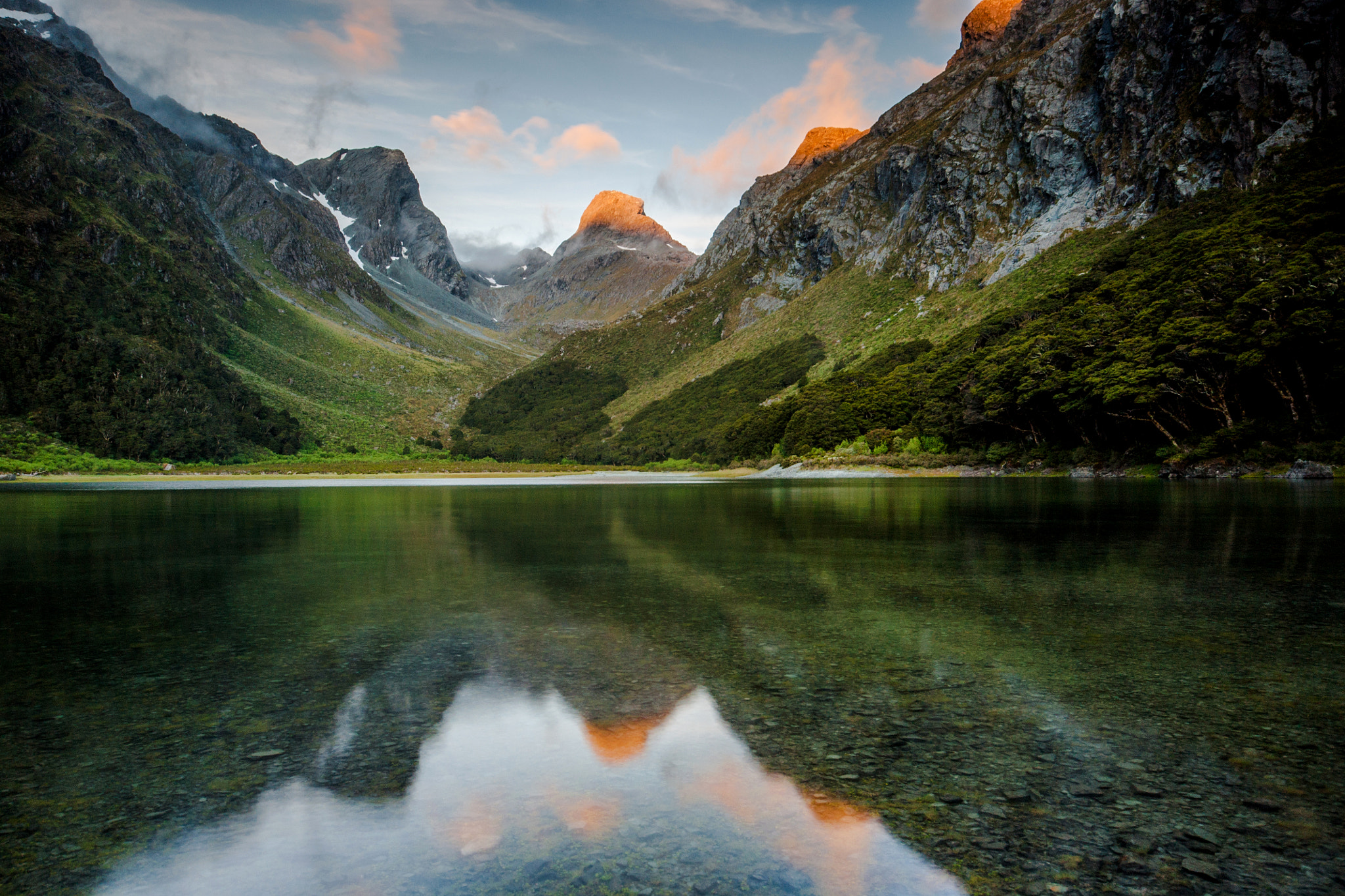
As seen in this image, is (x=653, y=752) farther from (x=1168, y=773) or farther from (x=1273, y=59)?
(x=1273, y=59)

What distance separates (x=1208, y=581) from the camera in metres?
11.5

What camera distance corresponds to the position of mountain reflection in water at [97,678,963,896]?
3547 millimetres

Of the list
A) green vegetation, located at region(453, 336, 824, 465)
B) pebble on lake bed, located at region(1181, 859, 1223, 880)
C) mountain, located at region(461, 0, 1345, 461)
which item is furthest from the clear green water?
green vegetation, located at region(453, 336, 824, 465)

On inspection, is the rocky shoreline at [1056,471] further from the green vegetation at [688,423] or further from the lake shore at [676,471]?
the green vegetation at [688,423]

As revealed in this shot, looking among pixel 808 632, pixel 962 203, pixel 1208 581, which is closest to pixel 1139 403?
pixel 1208 581

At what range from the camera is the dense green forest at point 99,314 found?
117125 mm

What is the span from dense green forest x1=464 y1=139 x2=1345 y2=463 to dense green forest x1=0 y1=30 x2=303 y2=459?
366 feet

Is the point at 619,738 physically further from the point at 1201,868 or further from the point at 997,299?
the point at 997,299

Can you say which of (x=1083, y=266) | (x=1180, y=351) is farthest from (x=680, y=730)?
(x=1083, y=266)

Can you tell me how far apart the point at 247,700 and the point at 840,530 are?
17.7 meters

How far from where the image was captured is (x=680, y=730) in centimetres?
557

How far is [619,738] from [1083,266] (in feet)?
387

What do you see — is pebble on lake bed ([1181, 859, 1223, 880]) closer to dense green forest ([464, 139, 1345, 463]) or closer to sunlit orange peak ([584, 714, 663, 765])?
sunlit orange peak ([584, 714, 663, 765])

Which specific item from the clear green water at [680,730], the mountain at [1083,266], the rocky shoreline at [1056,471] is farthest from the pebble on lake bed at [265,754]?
the mountain at [1083,266]
